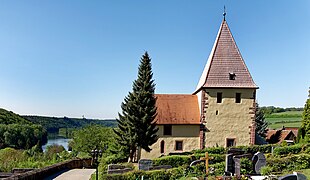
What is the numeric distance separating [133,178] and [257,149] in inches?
515

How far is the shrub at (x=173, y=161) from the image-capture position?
21.8 m

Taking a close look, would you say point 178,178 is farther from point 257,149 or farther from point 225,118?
point 225,118

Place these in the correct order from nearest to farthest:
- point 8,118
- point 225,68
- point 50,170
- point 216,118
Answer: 1. point 50,170
2. point 216,118
3. point 225,68
4. point 8,118

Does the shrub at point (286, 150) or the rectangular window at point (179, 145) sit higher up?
the shrub at point (286, 150)

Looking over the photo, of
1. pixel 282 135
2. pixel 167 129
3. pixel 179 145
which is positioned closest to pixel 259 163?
pixel 179 145

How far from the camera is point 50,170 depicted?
2381 centimetres

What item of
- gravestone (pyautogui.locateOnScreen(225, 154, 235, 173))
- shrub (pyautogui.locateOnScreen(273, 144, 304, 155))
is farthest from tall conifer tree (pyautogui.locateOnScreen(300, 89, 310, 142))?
gravestone (pyautogui.locateOnScreen(225, 154, 235, 173))

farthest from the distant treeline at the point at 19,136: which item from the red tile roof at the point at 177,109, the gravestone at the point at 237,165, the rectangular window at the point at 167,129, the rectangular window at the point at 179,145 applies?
the gravestone at the point at 237,165

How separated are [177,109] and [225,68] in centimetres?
581

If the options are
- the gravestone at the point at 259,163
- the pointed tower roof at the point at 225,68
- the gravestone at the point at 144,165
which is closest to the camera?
the gravestone at the point at 259,163

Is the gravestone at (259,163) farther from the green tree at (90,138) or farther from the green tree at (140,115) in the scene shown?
the green tree at (90,138)

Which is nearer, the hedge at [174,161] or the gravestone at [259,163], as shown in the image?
the gravestone at [259,163]

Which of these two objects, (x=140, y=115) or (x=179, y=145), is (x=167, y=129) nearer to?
(x=179, y=145)

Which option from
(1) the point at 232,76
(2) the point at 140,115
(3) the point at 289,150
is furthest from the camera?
(1) the point at 232,76
